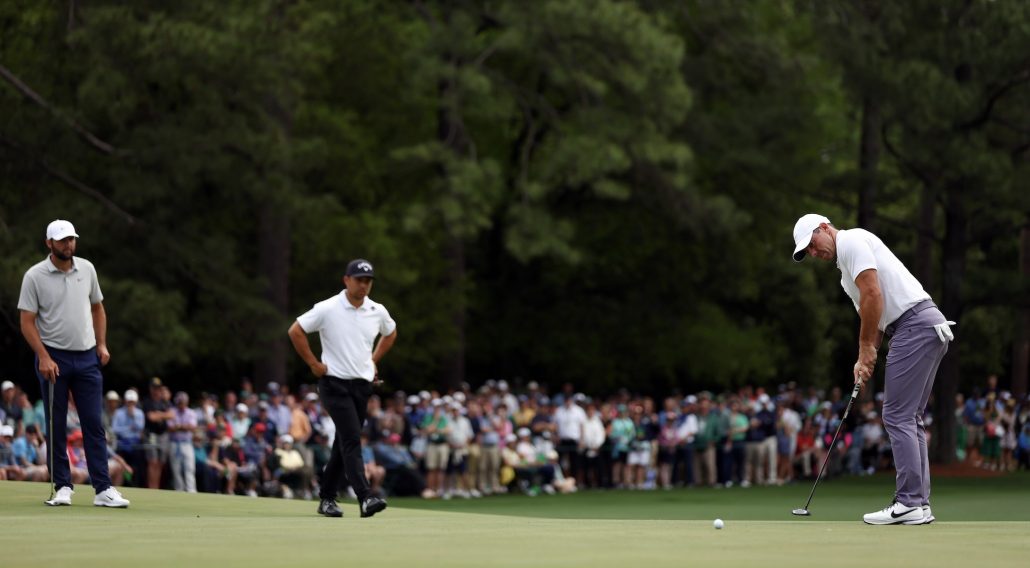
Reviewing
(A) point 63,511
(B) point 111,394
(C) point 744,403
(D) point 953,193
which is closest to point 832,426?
(C) point 744,403

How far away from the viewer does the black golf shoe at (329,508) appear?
37.3 feet

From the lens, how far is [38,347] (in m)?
10.9

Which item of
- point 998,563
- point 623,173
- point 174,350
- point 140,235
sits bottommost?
point 998,563

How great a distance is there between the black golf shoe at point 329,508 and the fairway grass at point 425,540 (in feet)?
0.34

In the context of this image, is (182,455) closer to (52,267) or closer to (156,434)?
(156,434)

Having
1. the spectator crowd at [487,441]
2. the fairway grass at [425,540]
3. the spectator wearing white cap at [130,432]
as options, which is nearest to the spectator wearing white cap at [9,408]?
the spectator crowd at [487,441]

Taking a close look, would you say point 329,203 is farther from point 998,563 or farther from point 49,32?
point 998,563

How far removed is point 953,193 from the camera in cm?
3266

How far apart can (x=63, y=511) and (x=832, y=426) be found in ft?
80.7

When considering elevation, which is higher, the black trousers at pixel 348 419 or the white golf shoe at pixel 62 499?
the black trousers at pixel 348 419

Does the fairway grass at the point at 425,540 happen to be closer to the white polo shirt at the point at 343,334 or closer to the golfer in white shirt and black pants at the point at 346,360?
the golfer in white shirt and black pants at the point at 346,360

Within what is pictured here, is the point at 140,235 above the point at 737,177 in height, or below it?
below

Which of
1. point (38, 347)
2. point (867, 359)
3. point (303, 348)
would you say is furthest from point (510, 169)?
point (867, 359)

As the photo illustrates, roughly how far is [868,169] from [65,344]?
26275 millimetres
